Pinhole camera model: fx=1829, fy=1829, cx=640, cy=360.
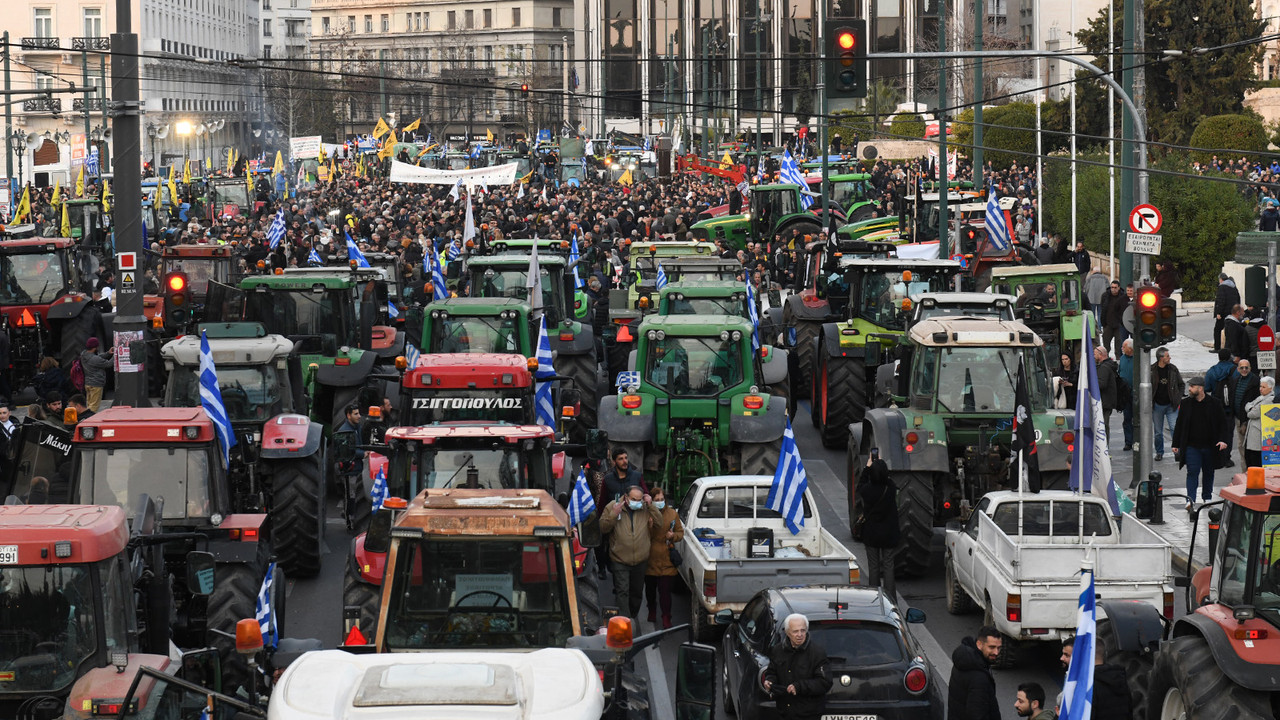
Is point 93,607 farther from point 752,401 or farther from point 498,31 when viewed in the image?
point 498,31

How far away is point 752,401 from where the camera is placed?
17.6m

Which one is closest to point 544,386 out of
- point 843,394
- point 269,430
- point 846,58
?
point 269,430

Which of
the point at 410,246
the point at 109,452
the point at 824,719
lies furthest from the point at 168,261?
the point at 824,719

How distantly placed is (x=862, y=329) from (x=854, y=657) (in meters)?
11.2

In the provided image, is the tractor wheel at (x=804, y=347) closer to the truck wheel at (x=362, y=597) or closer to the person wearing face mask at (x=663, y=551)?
the person wearing face mask at (x=663, y=551)

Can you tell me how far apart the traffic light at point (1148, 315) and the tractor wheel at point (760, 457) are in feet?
13.4

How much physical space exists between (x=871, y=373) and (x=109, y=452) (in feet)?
37.7

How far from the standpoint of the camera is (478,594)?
31.8 ft

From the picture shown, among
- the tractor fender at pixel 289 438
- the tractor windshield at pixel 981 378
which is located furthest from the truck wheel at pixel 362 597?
the tractor windshield at pixel 981 378

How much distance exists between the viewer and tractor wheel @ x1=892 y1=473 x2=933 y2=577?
53.9ft

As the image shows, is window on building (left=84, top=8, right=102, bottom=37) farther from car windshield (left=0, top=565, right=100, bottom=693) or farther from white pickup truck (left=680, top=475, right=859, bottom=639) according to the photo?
car windshield (left=0, top=565, right=100, bottom=693)

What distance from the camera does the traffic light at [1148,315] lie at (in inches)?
728

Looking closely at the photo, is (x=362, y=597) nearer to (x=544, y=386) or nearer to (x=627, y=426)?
(x=627, y=426)

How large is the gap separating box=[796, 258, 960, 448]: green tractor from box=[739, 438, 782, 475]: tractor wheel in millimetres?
4061
